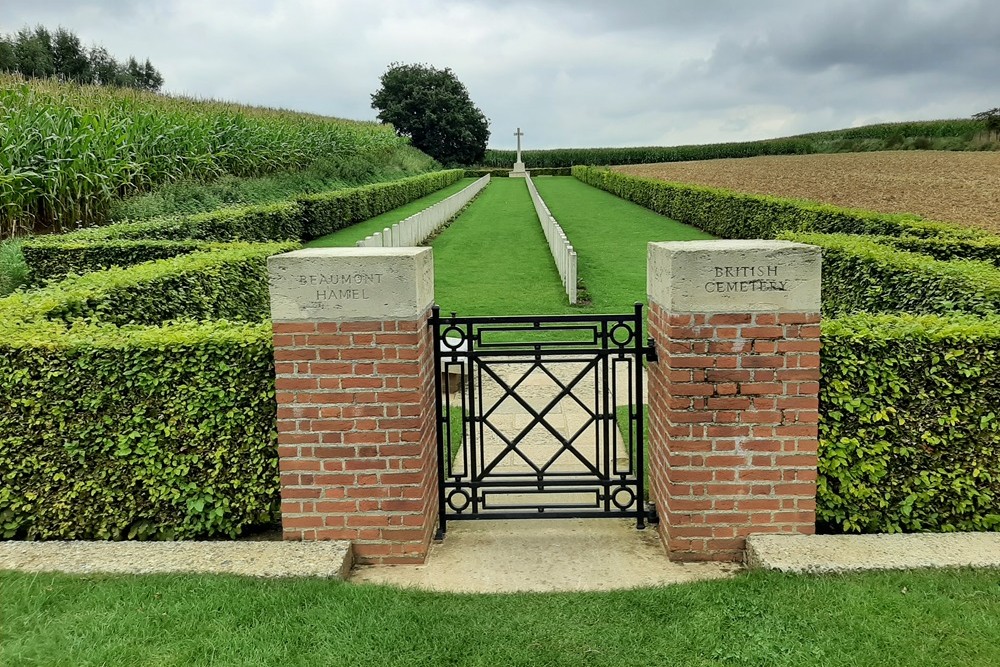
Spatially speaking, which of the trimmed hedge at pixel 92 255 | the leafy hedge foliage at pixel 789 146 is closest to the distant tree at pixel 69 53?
the leafy hedge foliage at pixel 789 146

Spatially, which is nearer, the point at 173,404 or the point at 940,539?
the point at 940,539

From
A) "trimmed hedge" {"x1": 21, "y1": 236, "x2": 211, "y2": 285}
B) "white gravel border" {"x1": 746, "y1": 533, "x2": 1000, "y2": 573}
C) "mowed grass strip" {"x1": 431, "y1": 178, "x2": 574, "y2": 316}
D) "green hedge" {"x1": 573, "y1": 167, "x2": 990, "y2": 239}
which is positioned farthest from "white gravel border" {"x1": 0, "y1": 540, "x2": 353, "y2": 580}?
"green hedge" {"x1": 573, "y1": 167, "x2": 990, "y2": 239}

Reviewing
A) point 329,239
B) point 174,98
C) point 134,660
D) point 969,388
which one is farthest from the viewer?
point 174,98

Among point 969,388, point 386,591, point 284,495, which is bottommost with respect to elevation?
point 386,591

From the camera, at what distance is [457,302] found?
35.5 ft

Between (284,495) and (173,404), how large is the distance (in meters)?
0.76

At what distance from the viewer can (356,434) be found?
3662mm

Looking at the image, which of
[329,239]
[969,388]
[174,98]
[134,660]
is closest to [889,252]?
[969,388]

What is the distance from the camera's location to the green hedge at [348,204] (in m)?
17.8

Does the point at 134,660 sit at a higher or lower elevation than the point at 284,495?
lower

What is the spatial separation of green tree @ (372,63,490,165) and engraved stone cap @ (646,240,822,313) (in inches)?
2699

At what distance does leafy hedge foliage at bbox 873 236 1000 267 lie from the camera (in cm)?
784

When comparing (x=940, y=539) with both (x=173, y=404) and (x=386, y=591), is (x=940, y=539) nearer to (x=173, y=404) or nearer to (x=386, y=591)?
(x=386, y=591)

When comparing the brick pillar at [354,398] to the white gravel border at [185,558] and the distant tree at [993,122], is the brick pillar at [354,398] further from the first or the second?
the distant tree at [993,122]
